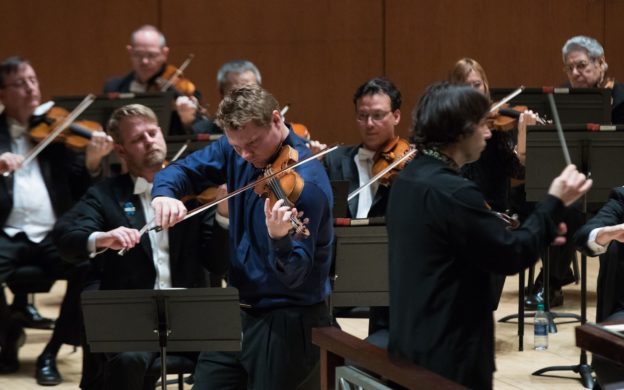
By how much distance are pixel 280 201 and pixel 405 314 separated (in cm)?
58

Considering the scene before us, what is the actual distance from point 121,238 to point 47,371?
4.95ft

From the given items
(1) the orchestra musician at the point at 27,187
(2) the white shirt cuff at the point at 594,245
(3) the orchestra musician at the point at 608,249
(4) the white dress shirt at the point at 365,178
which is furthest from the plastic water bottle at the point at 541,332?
(1) the orchestra musician at the point at 27,187

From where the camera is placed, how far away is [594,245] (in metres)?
3.92

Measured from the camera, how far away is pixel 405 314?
253 cm

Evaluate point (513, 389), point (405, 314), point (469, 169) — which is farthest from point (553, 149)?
point (405, 314)

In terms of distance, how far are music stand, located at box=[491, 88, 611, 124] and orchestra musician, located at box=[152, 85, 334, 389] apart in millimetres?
2643

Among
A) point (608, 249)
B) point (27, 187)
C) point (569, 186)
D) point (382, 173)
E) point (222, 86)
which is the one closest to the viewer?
point (569, 186)

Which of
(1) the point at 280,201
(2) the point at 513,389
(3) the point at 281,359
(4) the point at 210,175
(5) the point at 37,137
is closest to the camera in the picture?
(1) the point at 280,201

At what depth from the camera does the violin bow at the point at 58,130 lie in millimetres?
5141

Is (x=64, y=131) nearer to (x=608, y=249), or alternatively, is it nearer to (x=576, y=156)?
(x=576, y=156)

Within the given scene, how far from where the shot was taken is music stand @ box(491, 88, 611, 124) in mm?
5605

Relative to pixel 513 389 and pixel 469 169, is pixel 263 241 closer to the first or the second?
pixel 513 389

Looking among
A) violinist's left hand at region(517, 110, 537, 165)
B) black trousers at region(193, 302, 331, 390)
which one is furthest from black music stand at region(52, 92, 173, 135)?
black trousers at region(193, 302, 331, 390)

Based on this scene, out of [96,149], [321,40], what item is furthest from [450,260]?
[321,40]
